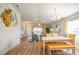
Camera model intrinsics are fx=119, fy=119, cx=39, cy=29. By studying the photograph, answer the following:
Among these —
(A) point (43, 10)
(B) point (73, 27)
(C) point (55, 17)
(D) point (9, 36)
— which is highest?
(A) point (43, 10)

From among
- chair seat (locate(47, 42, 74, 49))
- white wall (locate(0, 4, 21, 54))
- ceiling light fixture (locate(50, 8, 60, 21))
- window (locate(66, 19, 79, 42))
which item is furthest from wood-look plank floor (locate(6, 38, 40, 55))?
window (locate(66, 19, 79, 42))

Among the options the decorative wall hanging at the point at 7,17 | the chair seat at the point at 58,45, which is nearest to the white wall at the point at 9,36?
the decorative wall hanging at the point at 7,17

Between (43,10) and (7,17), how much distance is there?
0.92 metres

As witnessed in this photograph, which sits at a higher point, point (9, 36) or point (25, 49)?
point (9, 36)

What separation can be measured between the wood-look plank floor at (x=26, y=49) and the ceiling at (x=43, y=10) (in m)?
0.62

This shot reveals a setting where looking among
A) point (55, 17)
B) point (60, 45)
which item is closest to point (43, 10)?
point (55, 17)

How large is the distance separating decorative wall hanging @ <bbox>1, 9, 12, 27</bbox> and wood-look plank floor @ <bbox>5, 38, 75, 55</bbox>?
56 centimetres

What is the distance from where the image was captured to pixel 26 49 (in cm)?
291

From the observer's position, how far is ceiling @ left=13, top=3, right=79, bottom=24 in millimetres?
2775

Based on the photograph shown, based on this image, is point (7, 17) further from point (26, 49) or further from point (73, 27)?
point (73, 27)

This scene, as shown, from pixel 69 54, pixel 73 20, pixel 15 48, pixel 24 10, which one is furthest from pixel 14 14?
pixel 69 54
